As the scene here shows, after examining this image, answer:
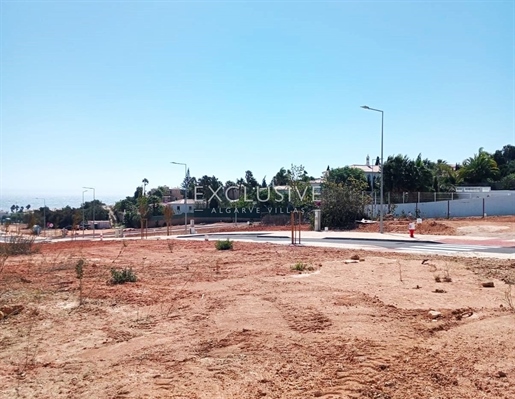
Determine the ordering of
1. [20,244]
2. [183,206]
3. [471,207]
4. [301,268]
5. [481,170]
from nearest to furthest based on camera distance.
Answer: [301,268] → [20,244] → [471,207] → [481,170] → [183,206]

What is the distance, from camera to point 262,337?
7957mm

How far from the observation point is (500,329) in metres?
8.12

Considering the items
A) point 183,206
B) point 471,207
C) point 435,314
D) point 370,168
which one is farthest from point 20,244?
point 370,168

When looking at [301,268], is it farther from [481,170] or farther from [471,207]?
[481,170]

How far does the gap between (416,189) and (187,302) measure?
5288cm

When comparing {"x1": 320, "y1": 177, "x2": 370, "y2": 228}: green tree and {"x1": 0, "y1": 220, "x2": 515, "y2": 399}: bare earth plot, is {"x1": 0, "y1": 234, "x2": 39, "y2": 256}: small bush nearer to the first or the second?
{"x1": 0, "y1": 220, "x2": 515, "y2": 399}: bare earth plot

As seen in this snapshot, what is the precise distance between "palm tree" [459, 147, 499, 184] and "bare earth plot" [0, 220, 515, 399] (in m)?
65.6

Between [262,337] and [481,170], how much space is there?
75.1 metres

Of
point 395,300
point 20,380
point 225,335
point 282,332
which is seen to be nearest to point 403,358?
point 282,332

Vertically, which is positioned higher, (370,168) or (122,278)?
(370,168)

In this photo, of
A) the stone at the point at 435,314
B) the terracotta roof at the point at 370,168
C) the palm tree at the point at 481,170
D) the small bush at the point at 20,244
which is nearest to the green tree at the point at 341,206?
the small bush at the point at 20,244

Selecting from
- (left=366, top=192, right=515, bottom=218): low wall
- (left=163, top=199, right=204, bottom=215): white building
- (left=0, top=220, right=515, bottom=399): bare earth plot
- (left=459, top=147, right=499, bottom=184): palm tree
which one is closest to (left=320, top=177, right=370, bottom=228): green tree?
(left=366, top=192, right=515, bottom=218): low wall

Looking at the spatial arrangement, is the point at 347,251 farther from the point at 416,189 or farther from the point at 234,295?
the point at 416,189

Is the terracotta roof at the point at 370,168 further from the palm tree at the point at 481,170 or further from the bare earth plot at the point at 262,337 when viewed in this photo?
the bare earth plot at the point at 262,337
